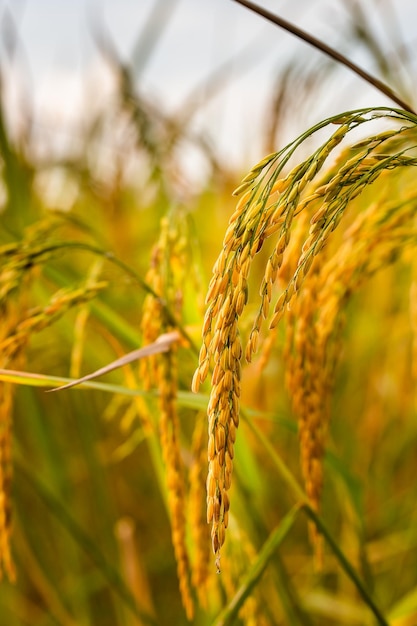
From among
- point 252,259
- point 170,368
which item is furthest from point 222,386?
point 170,368

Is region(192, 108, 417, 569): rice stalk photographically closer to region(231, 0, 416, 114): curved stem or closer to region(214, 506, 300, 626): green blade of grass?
region(231, 0, 416, 114): curved stem

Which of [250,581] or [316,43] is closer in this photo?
[316,43]

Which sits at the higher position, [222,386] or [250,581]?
[222,386]

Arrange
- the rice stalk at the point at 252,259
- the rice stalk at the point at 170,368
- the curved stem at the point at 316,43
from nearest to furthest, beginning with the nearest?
1. the rice stalk at the point at 252,259
2. the curved stem at the point at 316,43
3. the rice stalk at the point at 170,368

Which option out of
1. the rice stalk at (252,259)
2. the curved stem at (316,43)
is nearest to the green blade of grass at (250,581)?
the rice stalk at (252,259)

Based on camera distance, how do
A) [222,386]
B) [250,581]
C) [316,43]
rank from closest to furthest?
[222,386]
[316,43]
[250,581]

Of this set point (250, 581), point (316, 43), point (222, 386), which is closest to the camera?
point (222, 386)

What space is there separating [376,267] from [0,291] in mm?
361

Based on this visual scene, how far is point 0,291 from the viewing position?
0.66 m

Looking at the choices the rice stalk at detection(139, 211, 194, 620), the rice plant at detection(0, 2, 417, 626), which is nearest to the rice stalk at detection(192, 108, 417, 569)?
the rice plant at detection(0, 2, 417, 626)

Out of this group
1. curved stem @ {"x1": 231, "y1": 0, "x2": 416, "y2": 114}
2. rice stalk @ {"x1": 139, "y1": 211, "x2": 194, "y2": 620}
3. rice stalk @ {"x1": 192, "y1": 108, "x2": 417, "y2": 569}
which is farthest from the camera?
rice stalk @ {"x1": 139, "y1": 211, "x2": 194, "y2": 620}

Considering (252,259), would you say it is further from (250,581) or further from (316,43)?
(250,581)

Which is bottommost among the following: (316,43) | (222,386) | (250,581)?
(250,581)

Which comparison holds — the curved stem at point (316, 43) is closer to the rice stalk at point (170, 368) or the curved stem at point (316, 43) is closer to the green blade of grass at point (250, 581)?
the rice stalk at point (170, 368)
